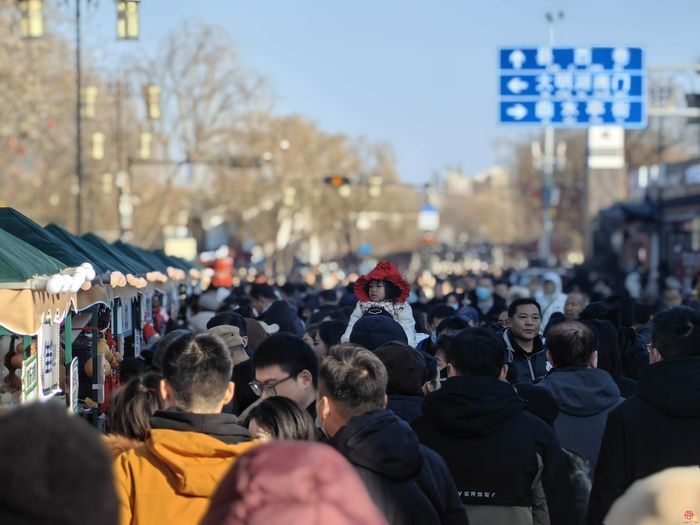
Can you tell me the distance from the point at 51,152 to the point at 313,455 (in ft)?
180

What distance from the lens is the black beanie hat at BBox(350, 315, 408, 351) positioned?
773 cm

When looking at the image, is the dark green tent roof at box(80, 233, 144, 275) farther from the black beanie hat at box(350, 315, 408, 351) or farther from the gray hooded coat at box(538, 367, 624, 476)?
the gray hooded coat at box(538, 367, 624, 476)

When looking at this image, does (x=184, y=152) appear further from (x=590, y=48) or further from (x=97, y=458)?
(x=97, y=458)

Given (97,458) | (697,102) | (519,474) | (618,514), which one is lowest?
(519,474)

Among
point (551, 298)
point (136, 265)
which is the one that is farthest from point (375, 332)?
point (551, 298)

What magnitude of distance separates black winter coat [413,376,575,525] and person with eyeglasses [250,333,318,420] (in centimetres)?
57

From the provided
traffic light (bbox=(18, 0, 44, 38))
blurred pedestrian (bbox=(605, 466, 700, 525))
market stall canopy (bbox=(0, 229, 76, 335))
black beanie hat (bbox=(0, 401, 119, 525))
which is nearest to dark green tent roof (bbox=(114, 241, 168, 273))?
traffic light (bbox=(18, 0, 44, 38))

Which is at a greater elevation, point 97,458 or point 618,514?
point 97,458

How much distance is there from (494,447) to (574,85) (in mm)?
23854

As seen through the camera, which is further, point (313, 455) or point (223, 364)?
point (223, 364)

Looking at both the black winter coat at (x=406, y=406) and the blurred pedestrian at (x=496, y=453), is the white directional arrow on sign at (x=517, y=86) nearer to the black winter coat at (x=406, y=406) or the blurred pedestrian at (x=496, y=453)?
the black winter coat at (x=406, y=406)

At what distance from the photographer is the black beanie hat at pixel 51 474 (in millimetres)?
2277

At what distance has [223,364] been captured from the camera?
4730mm

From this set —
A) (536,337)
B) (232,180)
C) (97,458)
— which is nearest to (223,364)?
(97,458)
